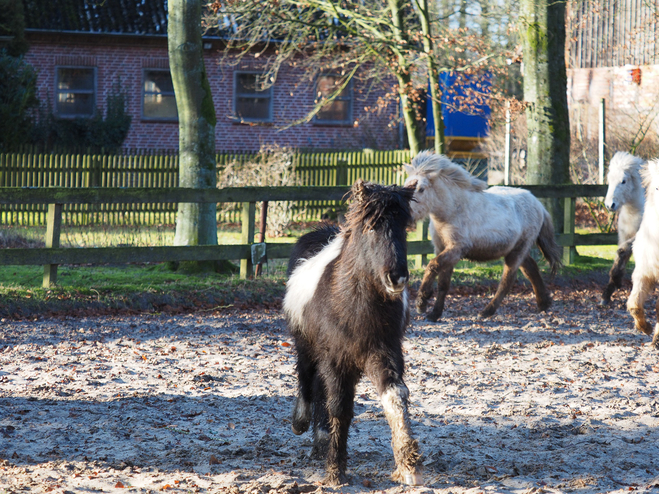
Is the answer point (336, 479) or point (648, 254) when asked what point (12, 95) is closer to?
point (648, 254)

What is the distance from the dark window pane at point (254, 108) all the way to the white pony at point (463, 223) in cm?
1579

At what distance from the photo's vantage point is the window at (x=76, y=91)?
74.4ft

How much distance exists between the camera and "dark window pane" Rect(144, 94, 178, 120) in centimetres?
2323

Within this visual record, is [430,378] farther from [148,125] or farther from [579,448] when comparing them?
[148,125]

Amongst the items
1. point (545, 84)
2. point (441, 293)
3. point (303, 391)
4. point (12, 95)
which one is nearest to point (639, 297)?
point (441, 293)

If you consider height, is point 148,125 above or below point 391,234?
above

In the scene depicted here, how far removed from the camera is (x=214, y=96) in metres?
23.2

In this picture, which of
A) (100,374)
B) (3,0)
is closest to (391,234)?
(100,374)

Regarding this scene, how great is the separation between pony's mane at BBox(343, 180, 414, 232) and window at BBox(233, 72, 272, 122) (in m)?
20.3

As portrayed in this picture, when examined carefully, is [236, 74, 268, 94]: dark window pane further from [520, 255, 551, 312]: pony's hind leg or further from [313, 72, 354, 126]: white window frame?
[520, 255, 551, 312]: pony's hind leg

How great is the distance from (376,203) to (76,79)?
21508 mm

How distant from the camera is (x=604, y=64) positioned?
2536 cm

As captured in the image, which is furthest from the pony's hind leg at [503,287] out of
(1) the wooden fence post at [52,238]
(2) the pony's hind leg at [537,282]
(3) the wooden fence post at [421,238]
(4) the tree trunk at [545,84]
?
(1) the wooden fence post at [52,238]

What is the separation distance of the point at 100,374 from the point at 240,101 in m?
18.7
